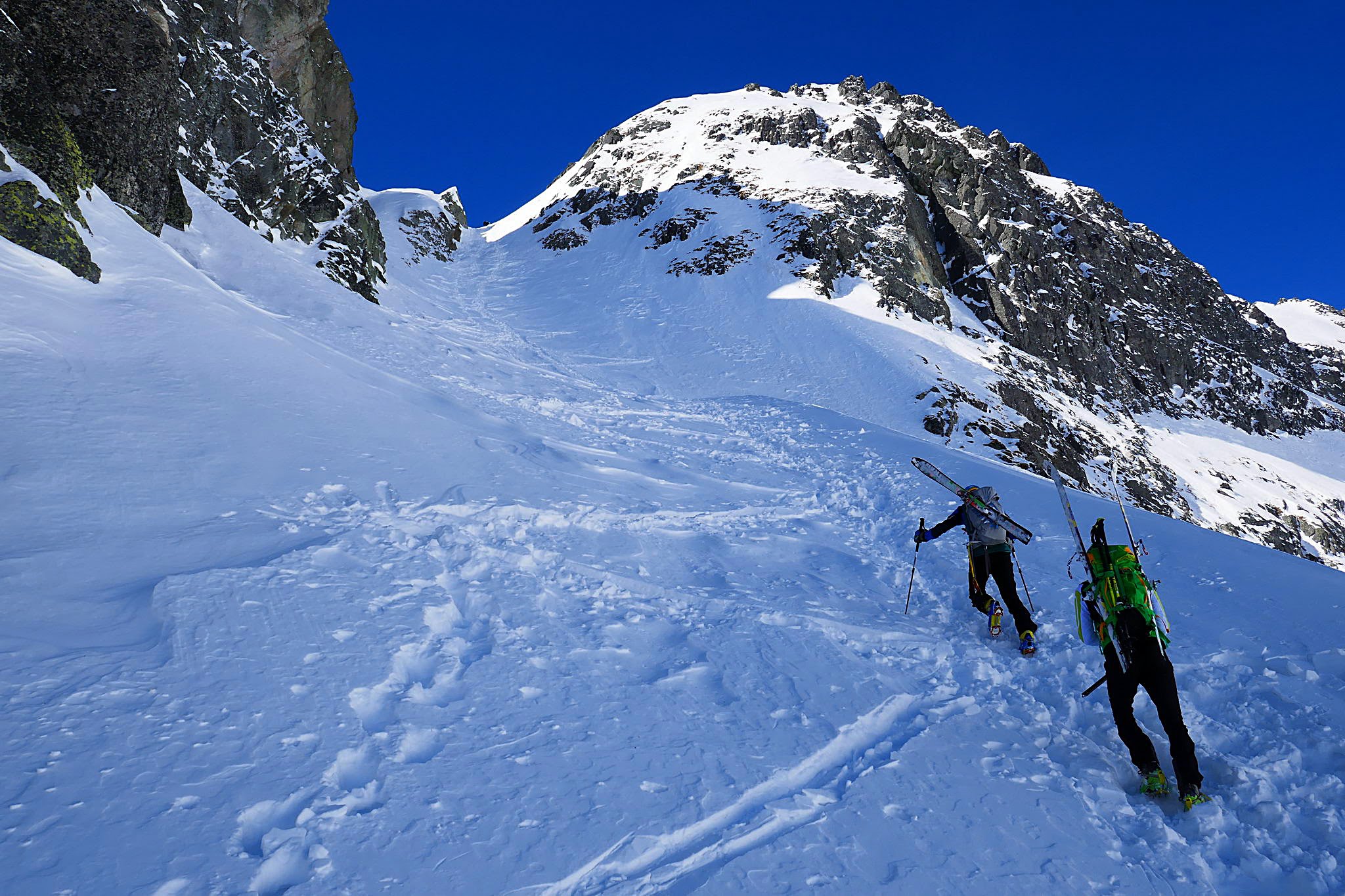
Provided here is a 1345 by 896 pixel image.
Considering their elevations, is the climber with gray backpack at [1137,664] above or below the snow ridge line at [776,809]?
above

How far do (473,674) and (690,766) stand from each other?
5.34 feet

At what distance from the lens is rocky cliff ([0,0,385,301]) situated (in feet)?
36.7

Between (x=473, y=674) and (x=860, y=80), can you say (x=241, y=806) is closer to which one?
(x=473, y=674)

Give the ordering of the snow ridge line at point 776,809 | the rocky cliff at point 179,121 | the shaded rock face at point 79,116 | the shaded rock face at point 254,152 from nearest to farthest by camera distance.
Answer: the snow ridge line at point 776,809
the shaded rock face at point 79,116
the rocky cliff at point 179,121
the shaded rock face at point 254,152

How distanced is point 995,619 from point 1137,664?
1956mm

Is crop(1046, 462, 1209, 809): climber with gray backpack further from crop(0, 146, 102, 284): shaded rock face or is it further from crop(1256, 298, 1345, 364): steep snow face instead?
crop(1256, 298, 1345, 364): steep snow face

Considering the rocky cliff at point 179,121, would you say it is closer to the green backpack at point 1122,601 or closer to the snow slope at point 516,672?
the snow slope at point 516,672

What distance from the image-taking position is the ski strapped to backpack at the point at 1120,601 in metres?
4.34

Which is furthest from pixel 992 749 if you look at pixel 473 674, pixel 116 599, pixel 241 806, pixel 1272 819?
pixel 116 599

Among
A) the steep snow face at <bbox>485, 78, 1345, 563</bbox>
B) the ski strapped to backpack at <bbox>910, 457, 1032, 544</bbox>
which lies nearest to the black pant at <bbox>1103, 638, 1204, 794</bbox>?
the ski strapped to backpack at <bbox>910, 457, 1032, 544</bbox>

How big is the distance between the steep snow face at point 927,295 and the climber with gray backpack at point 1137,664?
19185mm

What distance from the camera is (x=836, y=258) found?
132 feet

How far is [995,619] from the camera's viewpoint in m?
6.29

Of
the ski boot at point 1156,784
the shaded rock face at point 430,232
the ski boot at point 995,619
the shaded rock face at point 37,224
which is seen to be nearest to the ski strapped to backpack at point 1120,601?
the ski boot at point 1156,784
